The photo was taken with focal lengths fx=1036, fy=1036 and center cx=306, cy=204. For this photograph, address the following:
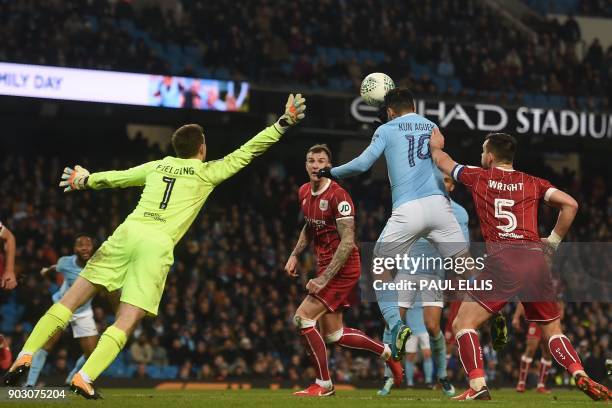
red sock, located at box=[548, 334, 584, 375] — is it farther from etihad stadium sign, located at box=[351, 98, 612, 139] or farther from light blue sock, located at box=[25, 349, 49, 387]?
etihad stadium sign, located at box=[351, 98, 612, 139]

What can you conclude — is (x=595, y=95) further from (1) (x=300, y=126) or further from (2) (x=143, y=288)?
(2) (x=143, y=288)

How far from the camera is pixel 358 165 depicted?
32.1 feet

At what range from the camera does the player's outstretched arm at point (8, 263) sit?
11.6 metres

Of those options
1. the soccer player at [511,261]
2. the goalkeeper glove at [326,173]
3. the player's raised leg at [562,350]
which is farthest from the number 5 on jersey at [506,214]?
the goalkeeper glove at [326,173]

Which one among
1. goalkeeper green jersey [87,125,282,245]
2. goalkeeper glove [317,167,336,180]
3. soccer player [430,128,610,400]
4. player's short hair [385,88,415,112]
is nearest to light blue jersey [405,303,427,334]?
player's short hair [385,88,415,112]

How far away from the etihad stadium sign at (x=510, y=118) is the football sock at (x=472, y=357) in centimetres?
1633

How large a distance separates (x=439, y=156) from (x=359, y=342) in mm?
2466

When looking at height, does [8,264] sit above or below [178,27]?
below

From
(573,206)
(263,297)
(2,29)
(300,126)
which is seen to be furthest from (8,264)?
(300,126)

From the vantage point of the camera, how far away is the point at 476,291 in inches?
361

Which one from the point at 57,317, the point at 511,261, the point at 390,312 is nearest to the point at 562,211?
the point at 511,261

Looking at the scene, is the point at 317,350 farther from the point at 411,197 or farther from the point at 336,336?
the point at 411,197

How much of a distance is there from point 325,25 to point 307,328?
20.1 m

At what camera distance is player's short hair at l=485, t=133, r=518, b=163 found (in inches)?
367
